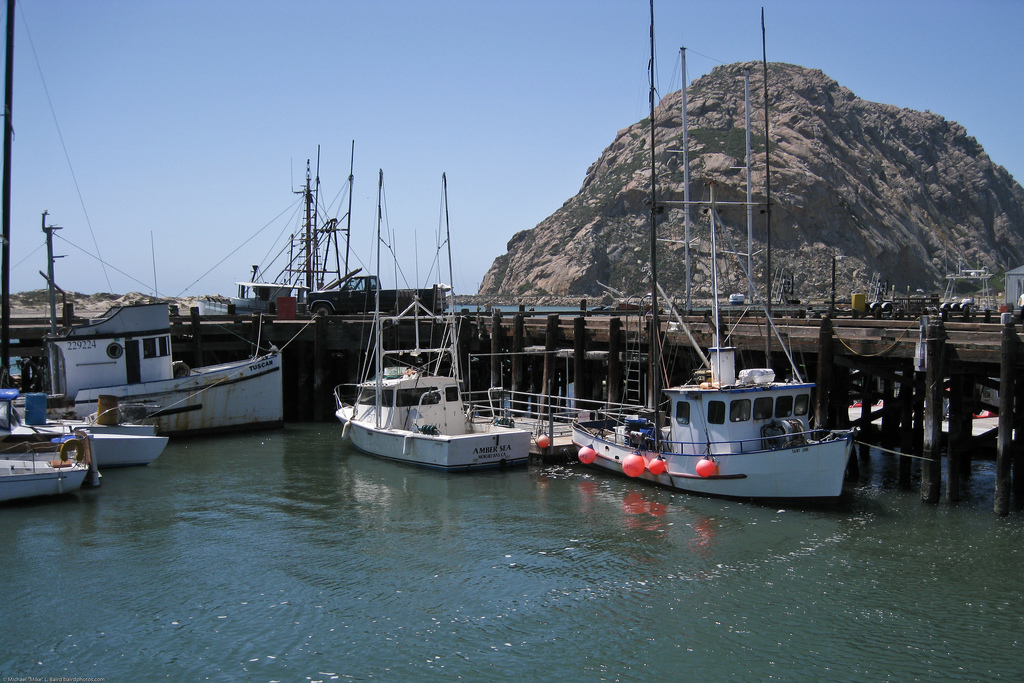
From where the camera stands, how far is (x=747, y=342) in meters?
22.0

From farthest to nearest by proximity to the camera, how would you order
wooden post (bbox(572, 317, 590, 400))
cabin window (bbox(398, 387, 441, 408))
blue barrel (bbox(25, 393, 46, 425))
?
wooden post (bbox(572, 317, 590, 400)) → cabin window (bbox(398, 387, 441, 408)) → blue barrel (bbox(25, 393, 46, 425))

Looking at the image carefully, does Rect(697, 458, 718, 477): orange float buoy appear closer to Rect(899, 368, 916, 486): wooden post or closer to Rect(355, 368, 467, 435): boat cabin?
Rect(899, 368, 916, 486): wooden post

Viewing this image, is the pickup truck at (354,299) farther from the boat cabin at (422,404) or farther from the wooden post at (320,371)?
the boat cabin at (422,404)

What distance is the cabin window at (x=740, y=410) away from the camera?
17688 millimetres

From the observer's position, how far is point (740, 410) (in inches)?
697

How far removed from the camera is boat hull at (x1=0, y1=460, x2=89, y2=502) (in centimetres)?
1723

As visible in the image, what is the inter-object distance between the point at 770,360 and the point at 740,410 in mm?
2905

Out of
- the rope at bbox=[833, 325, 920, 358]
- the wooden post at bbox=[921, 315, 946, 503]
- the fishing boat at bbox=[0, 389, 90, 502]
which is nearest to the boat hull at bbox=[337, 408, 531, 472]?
the fishing boat at bbox=[0, 389, 90, 502]

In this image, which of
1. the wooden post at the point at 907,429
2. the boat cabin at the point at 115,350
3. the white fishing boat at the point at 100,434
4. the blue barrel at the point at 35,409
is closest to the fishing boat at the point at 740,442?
the wooden post at the point at 907,429

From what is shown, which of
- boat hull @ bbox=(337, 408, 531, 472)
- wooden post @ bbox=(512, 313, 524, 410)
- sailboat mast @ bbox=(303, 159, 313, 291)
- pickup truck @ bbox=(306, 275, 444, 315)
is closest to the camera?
boat hull @ bbox=(337, 408, 531, 472)

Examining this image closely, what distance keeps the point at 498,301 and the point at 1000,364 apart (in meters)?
151

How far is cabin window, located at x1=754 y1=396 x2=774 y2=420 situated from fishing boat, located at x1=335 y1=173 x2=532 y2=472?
6.65 m

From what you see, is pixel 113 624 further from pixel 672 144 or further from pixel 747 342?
pixel 672 144

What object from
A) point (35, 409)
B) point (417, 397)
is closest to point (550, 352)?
point (417, 397)
